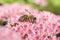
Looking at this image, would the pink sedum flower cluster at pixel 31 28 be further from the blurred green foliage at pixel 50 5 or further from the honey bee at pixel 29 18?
the blurred green foliage at pixel 50 5

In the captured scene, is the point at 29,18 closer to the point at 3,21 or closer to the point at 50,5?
the point at 3,21

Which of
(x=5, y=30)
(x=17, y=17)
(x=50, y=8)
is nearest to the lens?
(x=5, y=30)

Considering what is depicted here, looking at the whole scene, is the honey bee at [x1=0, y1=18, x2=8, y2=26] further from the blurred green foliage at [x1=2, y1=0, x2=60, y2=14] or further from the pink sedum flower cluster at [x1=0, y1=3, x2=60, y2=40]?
the blurred green foliage at [x1=2, y1=0, x2=60, y2=14]

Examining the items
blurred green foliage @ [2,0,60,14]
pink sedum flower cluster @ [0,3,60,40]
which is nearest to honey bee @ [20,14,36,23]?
pink sedum flower cluster @ [0,3,60,40]

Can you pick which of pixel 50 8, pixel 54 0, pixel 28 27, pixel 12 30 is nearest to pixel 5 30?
pixel 12 30

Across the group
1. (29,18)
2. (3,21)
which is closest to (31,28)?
(29,18)

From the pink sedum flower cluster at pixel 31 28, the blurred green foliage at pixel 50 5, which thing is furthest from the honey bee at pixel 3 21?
the blurred green foliage at pixel 50 5

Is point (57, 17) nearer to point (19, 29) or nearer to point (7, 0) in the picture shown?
point (19, 29)

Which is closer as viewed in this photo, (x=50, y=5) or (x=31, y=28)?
(x=31, y=28)
